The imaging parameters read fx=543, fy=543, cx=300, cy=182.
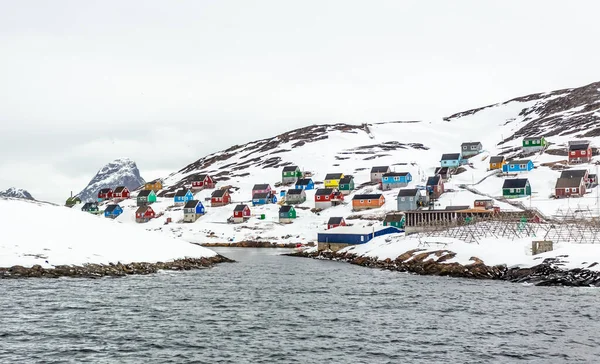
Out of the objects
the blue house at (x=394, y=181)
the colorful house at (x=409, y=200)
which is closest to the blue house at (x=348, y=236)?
the colorful house at (x=409, y=200)

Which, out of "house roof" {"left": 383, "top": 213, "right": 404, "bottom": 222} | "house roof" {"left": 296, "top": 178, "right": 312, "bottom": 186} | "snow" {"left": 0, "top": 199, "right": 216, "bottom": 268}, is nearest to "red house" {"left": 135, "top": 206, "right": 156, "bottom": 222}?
"house roof" {"left": 296, "top": 178, "right": 312, "bottom": 186}

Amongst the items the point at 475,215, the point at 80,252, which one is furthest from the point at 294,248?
the point at 80,252

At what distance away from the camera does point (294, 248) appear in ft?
417

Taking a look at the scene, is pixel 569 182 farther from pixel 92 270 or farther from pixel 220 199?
pixel 92 270

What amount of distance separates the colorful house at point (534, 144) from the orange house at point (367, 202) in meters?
68.7

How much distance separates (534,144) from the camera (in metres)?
188

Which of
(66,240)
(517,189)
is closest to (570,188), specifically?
(517,189)

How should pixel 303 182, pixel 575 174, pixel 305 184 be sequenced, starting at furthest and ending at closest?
pixel 303 182
pixel 305 184
pixel 575 174

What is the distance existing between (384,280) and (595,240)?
28.3m

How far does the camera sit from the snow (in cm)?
5788

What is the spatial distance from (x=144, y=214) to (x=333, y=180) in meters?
63.5

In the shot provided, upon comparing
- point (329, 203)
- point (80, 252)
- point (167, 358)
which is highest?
point (329, 203)

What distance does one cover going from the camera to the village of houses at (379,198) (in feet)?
384

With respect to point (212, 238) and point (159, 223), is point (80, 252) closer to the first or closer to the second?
point (212, 238)
